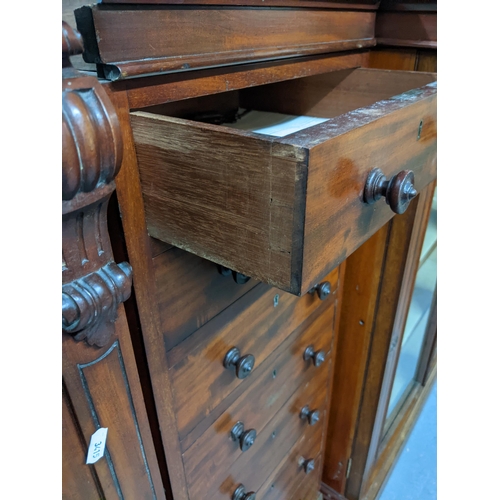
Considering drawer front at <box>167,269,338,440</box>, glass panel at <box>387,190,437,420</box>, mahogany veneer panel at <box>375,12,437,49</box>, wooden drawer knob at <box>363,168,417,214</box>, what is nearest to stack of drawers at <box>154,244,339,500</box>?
drawer front at <box>167,269,338,440</box>

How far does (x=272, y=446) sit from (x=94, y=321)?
0.64 metres

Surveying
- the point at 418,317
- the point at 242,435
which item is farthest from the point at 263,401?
the point at 418,317

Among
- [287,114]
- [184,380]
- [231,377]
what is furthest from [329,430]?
[287,114]

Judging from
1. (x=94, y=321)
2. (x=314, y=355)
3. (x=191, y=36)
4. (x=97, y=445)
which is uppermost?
(x=191, y=36)

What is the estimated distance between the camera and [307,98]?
28.8 inches

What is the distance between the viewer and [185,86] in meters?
0.44

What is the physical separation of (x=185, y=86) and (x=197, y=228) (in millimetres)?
146

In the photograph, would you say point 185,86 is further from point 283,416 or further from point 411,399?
point 411,399

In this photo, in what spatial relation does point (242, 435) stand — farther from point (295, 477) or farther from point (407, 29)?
point (407, 29)

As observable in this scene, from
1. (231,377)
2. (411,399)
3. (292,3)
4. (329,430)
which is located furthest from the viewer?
(411,399)

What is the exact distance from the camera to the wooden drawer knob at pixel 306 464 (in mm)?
1067

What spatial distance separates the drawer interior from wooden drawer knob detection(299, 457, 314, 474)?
2.66ft

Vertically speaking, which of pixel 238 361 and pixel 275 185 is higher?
pixel 275 185

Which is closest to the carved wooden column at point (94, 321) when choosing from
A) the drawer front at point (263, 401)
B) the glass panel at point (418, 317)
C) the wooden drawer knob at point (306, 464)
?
the drawer front at point (263, 401)
